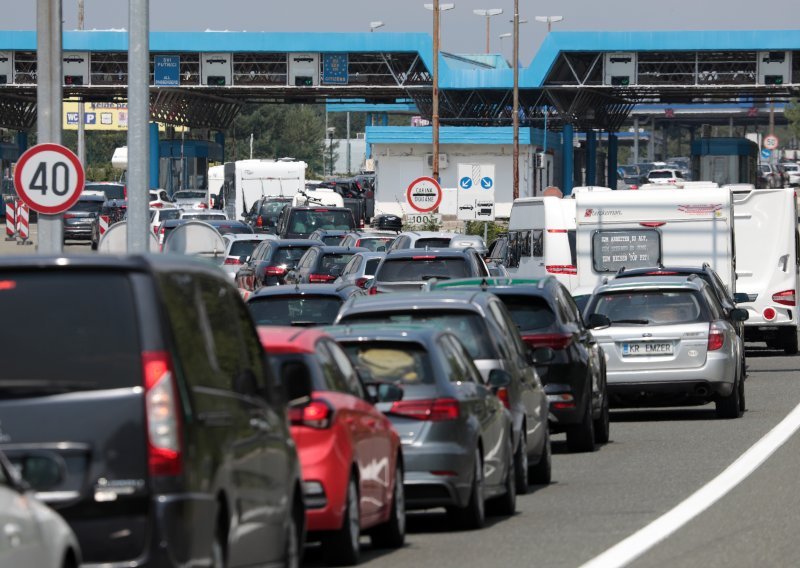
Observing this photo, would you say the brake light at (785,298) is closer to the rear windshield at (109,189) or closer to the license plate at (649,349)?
the license plate at (649,349)

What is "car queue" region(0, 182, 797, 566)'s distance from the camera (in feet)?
23.4

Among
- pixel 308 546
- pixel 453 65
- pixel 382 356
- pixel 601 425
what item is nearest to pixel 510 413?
pixel 382 356

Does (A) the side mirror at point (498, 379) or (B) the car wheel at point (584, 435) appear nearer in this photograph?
(A) the side mirror at point (498, 379)

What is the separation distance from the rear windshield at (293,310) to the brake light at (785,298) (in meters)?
12.4

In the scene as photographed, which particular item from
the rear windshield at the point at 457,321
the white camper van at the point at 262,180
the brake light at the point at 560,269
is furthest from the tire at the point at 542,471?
the white camper van at the point at 262,180

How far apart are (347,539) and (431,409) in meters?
1.91

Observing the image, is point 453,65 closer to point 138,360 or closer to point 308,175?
point 308,175

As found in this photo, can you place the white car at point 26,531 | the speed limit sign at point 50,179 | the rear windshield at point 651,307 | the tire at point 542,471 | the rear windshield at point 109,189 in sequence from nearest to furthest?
the white car at point 26,531 → the tire at point 542,471 → the speed limit sign at point 50,179 → the rear windshield at point 651,307 → the rear windshield at point 109,189

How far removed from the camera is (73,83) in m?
80.9

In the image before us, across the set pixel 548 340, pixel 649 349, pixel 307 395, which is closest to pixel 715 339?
pixel 649 349

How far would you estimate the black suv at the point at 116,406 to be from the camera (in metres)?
7.09

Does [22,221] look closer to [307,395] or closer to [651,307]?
[651,307]

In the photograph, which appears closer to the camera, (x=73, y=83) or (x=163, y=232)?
(x=163, y=232)

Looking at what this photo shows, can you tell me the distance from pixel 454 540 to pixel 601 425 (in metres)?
7.08
